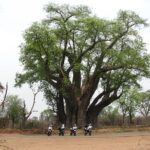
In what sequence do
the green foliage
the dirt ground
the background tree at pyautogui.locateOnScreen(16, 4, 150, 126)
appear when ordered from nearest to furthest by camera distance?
1. the dirt ground
2. the background tree at pyautogui.locateOnScreen(16, 4, 150, 126)
3. the green foliage

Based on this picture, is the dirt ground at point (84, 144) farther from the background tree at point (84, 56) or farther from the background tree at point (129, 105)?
the background tree at point (129, 105)

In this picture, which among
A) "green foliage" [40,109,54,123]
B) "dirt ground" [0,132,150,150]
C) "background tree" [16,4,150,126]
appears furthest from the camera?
"green foliage" [40,109,54,123]

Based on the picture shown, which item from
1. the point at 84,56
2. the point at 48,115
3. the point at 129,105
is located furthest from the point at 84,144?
the point at 48,115

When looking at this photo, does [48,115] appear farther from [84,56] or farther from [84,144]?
[84,144]

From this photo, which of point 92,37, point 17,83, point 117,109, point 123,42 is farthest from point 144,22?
point 117,109

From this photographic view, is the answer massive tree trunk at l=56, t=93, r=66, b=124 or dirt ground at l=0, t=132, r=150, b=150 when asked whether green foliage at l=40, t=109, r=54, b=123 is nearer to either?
massive tree trunk at l=56, t=93, r=66, b=124

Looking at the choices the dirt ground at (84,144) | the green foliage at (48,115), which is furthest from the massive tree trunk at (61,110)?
the dirt ground at (84,144)

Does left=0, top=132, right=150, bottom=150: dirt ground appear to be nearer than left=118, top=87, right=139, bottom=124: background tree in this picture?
Yes

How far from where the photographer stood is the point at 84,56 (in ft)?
165

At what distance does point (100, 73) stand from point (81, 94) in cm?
334

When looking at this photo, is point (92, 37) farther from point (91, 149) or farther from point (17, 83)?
point (91, 149)

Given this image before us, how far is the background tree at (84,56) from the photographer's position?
47.5 m

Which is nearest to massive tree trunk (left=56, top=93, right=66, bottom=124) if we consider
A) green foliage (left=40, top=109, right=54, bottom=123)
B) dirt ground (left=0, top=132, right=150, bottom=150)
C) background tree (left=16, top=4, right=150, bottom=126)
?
background tree (left=16, top=4, right=150, bottom=126)

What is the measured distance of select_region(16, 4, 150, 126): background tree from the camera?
156ft
